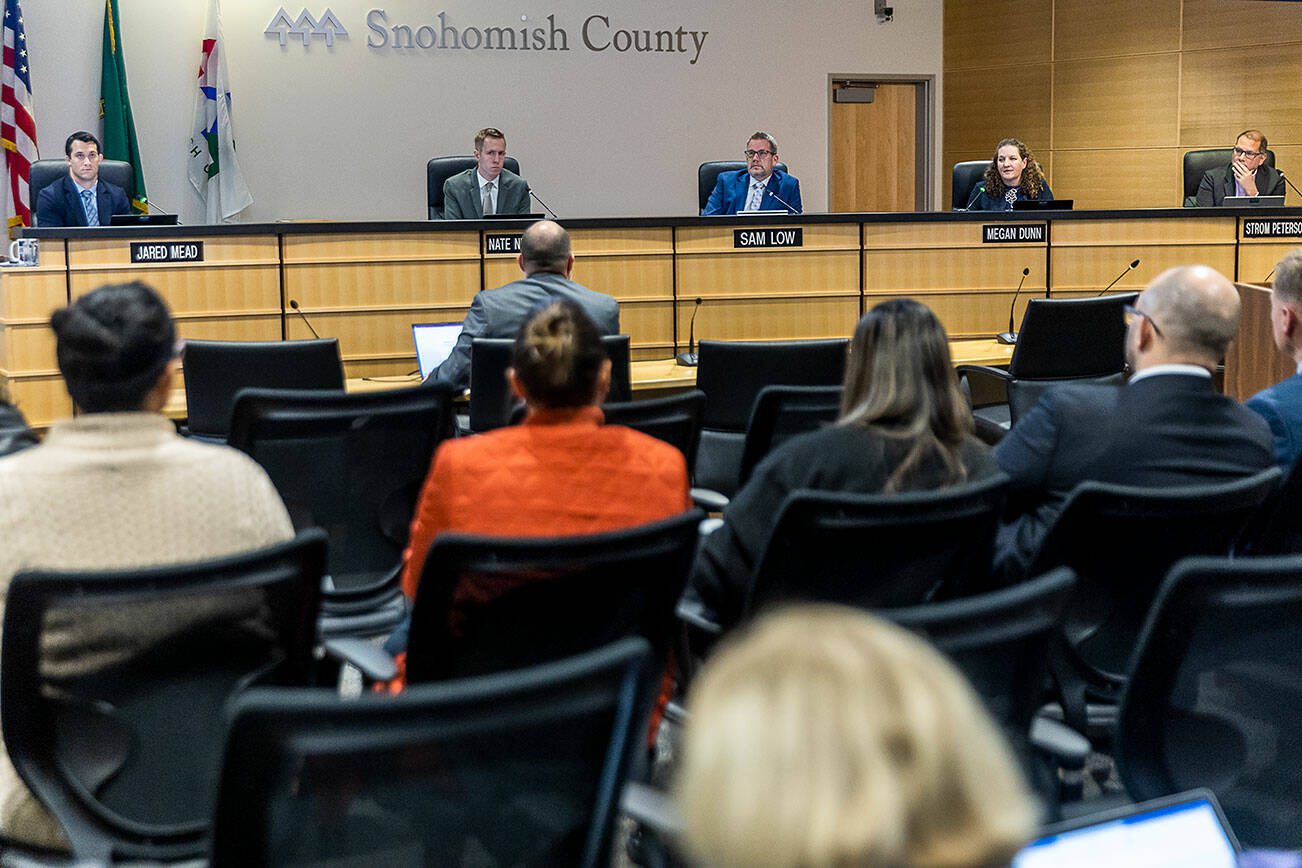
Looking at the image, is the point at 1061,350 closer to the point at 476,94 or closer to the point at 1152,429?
the point at 1152,429

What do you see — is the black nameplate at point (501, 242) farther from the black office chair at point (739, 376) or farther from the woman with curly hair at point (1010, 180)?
the woman with curly hair at point (1010, 180)

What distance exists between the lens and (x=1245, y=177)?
817cm

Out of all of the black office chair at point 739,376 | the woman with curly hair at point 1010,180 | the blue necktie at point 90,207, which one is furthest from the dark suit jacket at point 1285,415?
the blue necktie at point 90,207

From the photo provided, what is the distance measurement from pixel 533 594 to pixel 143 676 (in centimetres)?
52

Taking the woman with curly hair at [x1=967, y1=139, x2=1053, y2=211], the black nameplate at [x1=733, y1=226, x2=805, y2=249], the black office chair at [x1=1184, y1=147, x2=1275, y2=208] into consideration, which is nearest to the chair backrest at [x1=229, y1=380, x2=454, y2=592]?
the black nameplate at [x1=733, y1=226, x2=805, y2=249]

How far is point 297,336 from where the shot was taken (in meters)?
6.48

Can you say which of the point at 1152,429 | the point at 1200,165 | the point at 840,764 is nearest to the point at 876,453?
the point at 1152,429

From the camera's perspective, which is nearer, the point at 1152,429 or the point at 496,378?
the point at 1152,429

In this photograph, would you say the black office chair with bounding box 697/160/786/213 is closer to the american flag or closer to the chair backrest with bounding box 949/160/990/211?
the chair backrest with bounding box 949/160/990/211

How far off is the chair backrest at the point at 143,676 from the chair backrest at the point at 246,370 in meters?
2.58

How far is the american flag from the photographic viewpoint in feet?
28.1

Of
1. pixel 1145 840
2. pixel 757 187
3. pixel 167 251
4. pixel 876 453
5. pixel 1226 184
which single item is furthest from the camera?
pixel 1226 184

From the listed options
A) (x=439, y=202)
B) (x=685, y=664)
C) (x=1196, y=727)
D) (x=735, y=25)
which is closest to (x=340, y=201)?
(x=439, y=202)

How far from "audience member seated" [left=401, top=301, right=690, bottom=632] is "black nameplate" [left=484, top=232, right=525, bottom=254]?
4.23 meters
